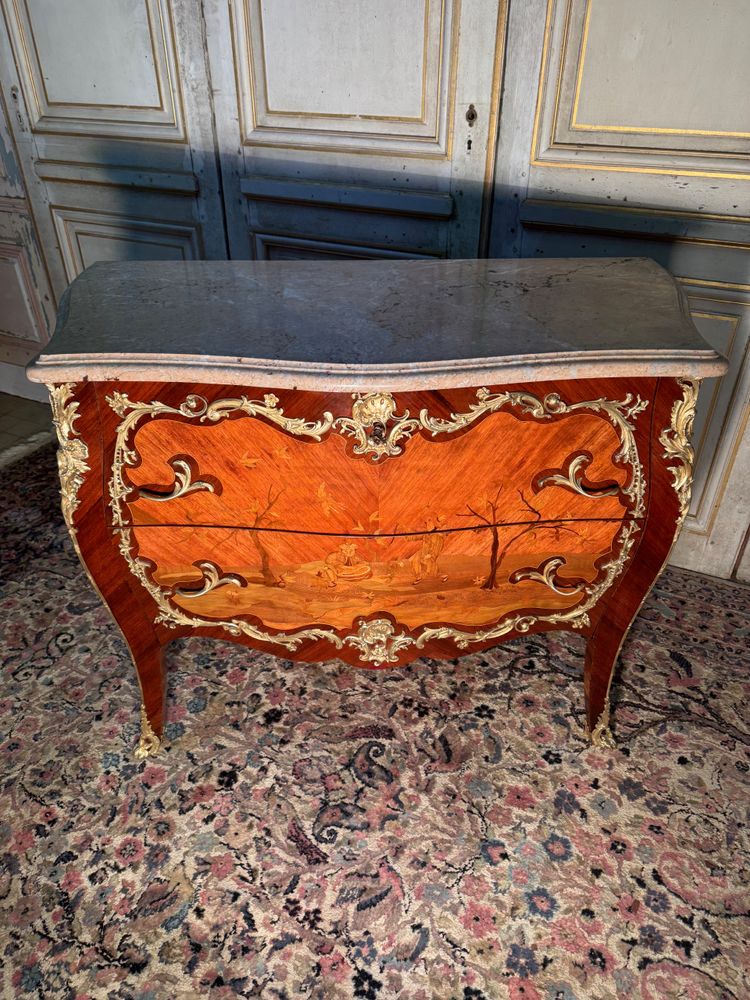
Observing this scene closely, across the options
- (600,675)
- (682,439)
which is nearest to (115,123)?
(682,439)

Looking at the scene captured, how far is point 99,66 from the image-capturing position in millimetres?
2131

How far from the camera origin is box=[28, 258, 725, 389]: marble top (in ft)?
3.42

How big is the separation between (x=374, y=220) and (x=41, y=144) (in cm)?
126

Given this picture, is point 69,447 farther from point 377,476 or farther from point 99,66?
point 99,66

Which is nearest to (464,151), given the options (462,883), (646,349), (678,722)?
(646,349)

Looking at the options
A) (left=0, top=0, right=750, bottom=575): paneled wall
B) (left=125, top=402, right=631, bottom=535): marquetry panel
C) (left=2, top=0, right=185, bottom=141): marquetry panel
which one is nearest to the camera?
(left=125, top=402, right=631, bottom=535): marquetry panel

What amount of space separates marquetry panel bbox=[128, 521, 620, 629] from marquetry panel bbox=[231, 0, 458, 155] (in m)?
1.09

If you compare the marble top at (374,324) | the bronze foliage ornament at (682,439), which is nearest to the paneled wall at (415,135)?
the marble top at (374,324)

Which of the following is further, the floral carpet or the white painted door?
the white painted door

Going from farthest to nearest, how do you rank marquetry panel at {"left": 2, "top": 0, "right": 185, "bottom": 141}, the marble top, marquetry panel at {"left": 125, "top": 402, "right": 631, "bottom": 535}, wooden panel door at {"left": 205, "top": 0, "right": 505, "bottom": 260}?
marquetry panel at {"left": 2, "top": 0, "right": 185, "bottom": 141}, wooden panel door at {"left": 205, "top": 0, "right": 505, "bottom": 260}, marquetry panel at {"left": 125, "top": 402, "right": 631, "bottom": 535}, the marble top

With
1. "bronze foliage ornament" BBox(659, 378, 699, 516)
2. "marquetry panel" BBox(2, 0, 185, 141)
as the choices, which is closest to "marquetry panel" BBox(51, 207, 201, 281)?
"marquetry panel" BBox(2, 0, 185, 141)

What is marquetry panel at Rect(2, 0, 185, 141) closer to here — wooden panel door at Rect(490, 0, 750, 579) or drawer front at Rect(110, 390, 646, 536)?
wooden panel door at Rect(490, 0, 750, 579)

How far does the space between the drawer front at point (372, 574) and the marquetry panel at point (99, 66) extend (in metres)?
1.46

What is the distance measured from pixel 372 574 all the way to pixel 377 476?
0.70ft
